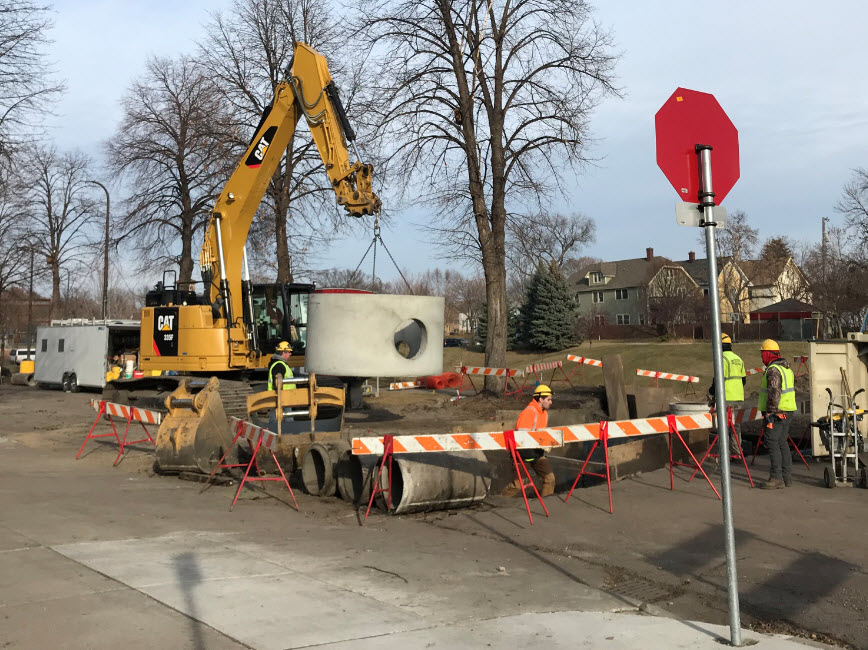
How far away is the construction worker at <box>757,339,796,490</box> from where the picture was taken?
11117 mm

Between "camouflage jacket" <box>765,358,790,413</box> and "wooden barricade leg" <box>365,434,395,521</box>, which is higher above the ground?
"camouflage jacket" <box>765,358,790,413</box>

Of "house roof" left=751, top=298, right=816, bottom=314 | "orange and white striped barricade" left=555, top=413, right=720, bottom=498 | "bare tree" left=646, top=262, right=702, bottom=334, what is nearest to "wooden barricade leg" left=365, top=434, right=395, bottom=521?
"orange and white striped barricade" left=555, top=413, right=720, bottom=498

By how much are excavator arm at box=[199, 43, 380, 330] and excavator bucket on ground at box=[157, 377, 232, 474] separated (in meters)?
5.39

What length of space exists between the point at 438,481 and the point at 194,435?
413 centimetres

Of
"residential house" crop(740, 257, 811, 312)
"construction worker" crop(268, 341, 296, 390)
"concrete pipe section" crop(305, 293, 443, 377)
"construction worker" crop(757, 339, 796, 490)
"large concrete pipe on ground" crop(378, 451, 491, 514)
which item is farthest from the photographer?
"residential house" crop(740, 257, 811, 312)

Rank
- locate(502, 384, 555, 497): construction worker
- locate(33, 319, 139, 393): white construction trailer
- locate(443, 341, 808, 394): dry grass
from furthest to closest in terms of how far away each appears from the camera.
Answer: locate(443, 341, 808, 394): dry grass → locate(33, 319, 139, 393): white construction trailer → locate(502, 384, 555, 497): construction worker

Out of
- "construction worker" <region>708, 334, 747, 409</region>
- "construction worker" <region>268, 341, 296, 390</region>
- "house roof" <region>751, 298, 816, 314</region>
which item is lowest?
"construction worker" <region>708, 334, 747, 409</region>

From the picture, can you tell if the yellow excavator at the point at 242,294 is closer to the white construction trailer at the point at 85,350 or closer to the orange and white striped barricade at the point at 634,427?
the orange and white striped barricade at the point at 634,427

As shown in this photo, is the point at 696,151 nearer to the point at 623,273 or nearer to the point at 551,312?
the point at 551,312

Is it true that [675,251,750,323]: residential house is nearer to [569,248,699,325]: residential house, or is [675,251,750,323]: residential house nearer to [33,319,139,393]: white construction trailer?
[569,248,699,325]: residential house

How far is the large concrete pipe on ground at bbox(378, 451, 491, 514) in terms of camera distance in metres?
9.52

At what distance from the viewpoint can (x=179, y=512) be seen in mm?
9820

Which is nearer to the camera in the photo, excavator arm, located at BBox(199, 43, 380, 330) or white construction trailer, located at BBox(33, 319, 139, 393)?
excavator arm, located at BBox(199, 43, 380, 330)

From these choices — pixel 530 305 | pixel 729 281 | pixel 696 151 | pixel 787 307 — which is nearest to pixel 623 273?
pixel 787 307
